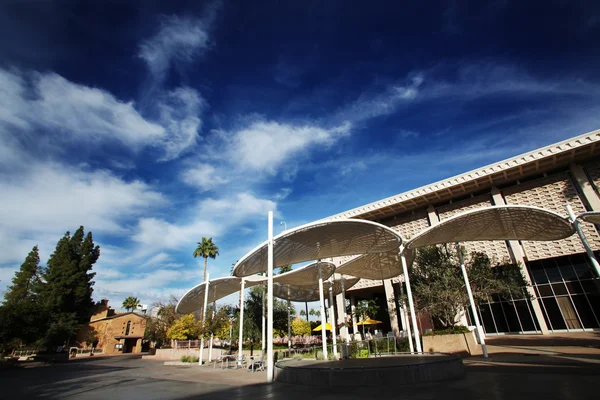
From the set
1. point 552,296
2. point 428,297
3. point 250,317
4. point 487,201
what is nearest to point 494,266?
point 552,296

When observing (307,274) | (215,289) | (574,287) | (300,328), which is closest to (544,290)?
(574,287)

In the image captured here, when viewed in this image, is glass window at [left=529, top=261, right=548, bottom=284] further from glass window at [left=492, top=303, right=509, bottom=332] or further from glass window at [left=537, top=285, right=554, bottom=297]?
glass window at [left=492, top=303, right=509, bottom=332]

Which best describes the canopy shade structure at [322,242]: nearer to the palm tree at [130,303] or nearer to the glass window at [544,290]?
the glass window at [544,290]

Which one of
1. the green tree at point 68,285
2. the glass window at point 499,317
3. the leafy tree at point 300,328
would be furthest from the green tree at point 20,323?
the glass window at point 499,317

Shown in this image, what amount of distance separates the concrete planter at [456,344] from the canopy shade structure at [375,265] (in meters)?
5.27

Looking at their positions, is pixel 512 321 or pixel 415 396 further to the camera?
pixel 512 321

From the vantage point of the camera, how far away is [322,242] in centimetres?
1619

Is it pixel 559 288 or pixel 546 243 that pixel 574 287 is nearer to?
pixel 559 288

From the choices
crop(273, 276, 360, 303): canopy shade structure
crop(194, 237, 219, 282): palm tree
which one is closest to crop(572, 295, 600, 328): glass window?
crop(273, 276, 360, 303): canopy shade structure

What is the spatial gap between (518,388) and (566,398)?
60.7 inches

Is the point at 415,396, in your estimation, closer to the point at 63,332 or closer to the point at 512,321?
the point at 512,321

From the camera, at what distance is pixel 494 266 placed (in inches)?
965

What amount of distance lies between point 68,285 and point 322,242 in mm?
47602

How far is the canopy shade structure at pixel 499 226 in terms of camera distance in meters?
14.6
